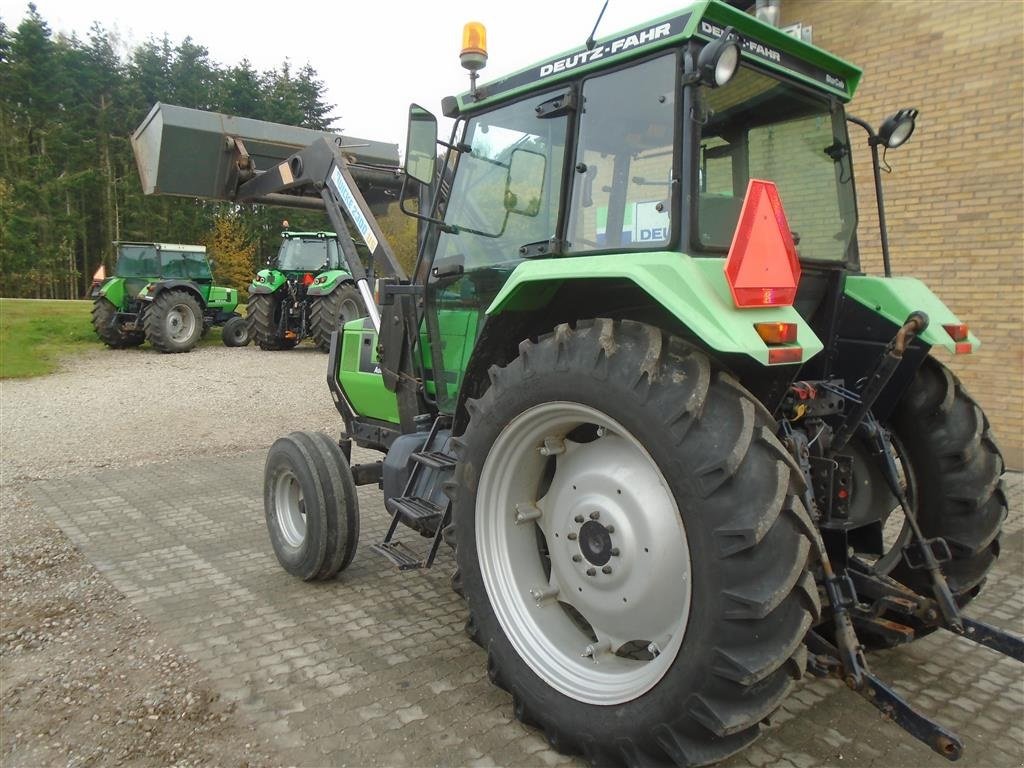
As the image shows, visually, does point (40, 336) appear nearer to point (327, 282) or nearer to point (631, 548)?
point (327, 282)

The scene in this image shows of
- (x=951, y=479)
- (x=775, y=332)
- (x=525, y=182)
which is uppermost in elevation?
(x=525, y=182)

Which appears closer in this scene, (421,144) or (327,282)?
(421,144)

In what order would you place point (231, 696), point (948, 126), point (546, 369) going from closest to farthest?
point (546, 369)
point (231, 696)
point (948, 126)

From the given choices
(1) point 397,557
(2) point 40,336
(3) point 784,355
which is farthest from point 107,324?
(3) point 784,355

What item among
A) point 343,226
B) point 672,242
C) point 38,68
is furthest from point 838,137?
point 38,68

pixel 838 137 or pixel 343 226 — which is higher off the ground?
pixel 838 137

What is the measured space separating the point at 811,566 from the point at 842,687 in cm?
115

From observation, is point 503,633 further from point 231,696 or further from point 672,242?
point 672,242

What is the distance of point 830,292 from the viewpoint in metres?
2.91

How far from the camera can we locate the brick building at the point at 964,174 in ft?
20.2

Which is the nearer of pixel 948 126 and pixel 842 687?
pixel 842 687

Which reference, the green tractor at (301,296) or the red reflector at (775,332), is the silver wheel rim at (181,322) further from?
the red reflector at (775,332)

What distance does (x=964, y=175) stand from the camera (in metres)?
6.42

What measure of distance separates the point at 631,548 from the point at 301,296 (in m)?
14.7
